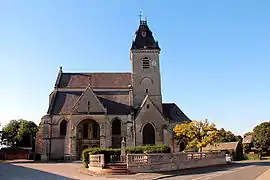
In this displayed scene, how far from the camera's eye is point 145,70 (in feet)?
162

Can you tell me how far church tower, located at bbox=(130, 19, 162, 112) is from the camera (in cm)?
4844

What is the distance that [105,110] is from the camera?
43.0 metres

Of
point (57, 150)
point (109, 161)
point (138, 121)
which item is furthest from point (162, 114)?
point (109, 161)

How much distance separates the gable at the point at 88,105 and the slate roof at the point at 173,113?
10164 millimetres

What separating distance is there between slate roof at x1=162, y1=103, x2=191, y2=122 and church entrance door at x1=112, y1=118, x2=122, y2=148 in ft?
24.0

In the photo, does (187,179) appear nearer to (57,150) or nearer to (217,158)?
(217,158)

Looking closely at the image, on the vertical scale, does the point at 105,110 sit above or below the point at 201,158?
above

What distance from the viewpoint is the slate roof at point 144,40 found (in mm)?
49531

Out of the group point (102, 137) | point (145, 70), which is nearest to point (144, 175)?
point (102, 137)

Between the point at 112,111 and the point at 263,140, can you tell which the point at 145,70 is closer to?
the point at 112,111

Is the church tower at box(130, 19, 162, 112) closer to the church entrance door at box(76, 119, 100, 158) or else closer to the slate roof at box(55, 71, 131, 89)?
the slate roof at box(55, 71, 131, 89)

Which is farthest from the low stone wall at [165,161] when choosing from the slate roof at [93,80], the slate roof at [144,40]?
the slate roof at [144,40]

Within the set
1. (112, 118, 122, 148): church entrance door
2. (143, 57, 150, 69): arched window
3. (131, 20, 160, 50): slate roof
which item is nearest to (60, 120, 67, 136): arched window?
(112, 118, 122, 148): church entrance door

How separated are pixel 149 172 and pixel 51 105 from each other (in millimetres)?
26418
